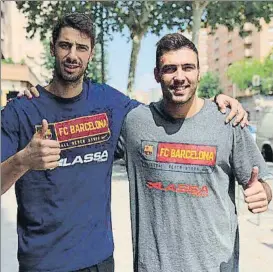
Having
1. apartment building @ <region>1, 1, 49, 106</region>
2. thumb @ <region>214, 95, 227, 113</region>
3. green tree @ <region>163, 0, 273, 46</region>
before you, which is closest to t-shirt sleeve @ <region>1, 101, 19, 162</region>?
thumb @ <region>214, 95, 227, 113</region>

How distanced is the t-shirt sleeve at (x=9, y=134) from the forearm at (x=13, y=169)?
0.40 ft

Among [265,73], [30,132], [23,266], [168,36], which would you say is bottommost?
[265,73]

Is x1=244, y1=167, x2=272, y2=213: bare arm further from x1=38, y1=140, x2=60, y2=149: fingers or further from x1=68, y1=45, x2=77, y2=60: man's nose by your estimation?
x1=68, y1=45, x2=77, y2=60: man's nose

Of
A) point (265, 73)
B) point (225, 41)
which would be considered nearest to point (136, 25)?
point (265, 73)

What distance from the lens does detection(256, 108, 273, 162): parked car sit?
17031mm

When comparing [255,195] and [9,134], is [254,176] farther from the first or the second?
[9,134]

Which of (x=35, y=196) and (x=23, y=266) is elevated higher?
(x=35, y=196)

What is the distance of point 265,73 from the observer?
→ 66.1 meters

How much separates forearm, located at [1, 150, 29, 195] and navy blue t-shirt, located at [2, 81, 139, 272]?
0.46ft

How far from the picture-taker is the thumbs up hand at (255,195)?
2.18 meters

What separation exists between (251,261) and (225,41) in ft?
336

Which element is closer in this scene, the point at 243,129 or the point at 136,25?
the point at 243,129

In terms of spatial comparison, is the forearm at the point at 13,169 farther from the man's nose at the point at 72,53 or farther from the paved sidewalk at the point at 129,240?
the paved sidewalk at the point at 129,240

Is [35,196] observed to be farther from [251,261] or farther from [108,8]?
[108,8]
